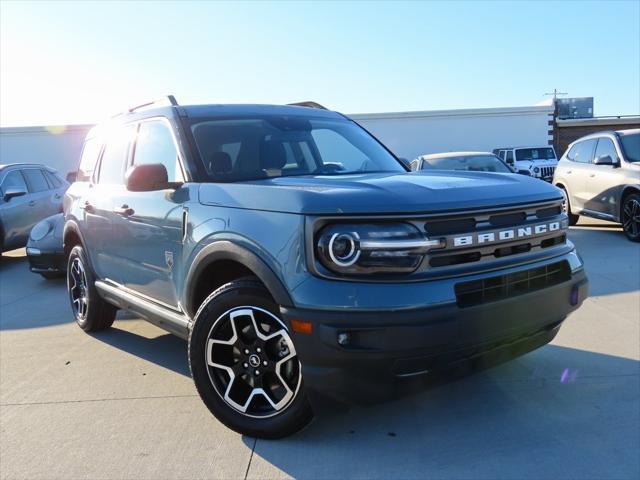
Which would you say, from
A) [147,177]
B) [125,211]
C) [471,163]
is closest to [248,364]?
[147,177]

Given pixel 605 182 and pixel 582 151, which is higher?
pixel 582 151

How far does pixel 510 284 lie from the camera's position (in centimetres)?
265

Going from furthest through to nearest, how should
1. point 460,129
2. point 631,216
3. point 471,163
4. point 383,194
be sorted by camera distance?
1. point 460,129
2. point 471,163
3. point 631,216
4. point 383,194

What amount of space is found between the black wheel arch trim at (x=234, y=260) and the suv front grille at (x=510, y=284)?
0.80m

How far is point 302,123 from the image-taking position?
13.6ft

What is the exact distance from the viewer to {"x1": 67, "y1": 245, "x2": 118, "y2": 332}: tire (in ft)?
16.0

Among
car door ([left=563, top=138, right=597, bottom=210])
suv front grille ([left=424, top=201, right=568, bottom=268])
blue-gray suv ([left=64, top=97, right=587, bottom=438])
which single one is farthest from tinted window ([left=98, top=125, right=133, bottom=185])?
car door ([left=563, top=138, right=597, bottom=210])

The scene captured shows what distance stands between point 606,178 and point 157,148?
7.84 meters

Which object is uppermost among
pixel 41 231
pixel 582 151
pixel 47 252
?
pixel 582 151

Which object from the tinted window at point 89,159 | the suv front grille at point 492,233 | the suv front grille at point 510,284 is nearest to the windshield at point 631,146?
the suv front grille at point 492,233

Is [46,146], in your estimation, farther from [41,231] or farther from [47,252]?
[47,252]

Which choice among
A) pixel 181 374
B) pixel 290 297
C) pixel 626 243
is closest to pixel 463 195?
pixel 290 297

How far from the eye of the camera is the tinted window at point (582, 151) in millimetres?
9762

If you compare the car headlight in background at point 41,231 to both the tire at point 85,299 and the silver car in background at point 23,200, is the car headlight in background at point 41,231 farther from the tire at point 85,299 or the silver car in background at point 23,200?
the tire at point 85,299
